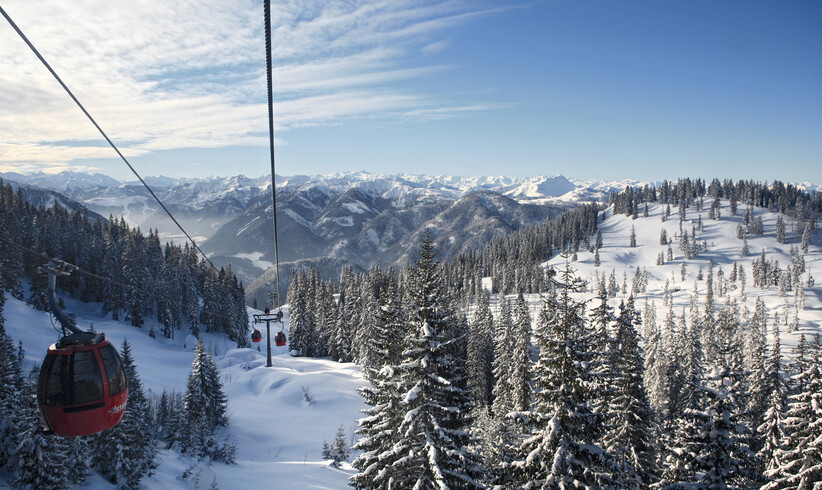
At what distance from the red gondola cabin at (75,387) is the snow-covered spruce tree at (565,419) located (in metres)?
12.8

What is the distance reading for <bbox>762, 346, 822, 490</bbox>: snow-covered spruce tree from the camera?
17.6 meters

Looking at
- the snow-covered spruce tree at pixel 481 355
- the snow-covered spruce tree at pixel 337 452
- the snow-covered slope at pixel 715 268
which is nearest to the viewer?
the snow-covered spruce tree at pixel 337 452

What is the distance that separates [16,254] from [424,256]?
266ft

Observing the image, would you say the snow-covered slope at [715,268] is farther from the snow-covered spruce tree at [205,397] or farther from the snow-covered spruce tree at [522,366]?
the snow-covered spruce tree at [205,397]

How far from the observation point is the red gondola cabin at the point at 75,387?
26.8 feet

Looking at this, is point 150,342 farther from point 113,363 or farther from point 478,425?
point 113,363

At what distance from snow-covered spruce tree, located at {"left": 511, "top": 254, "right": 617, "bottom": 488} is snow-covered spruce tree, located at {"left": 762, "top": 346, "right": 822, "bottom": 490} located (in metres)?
10.2

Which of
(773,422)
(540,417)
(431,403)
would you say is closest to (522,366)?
(773,422)

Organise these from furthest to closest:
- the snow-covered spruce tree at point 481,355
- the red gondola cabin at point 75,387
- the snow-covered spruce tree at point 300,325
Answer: the snow-covered spruce tree at point 300,325, the snow-covered spruce tree at point 481,355, the red gondola cabin at point 75,387

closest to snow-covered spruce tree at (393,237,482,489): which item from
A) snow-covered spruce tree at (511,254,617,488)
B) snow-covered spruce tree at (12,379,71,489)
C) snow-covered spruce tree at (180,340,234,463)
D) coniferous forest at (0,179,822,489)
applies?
coniferous forest at (0,179,822,489)

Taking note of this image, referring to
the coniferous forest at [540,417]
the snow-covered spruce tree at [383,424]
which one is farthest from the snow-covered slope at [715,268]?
the snow-covered spruce tree at [383,424]

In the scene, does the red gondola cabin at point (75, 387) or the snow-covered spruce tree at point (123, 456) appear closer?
the red gondola cabin at point (75, 387)

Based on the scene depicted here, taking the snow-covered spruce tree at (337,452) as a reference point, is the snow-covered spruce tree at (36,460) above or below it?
above

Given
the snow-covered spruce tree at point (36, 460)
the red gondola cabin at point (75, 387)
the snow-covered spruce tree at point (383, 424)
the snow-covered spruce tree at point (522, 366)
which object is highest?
the red gondola cabin at point (75, 387)
